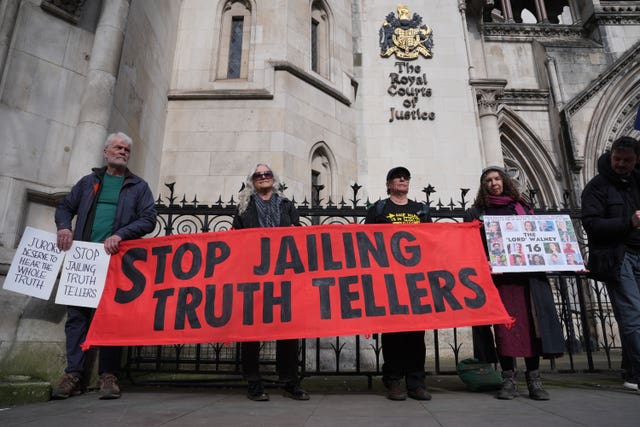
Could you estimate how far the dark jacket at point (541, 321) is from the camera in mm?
3510

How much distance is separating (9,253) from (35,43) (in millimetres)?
2755

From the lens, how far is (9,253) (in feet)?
13.1

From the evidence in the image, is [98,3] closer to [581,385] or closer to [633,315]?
[633,315]

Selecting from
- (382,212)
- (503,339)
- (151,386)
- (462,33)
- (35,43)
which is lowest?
(151,386)

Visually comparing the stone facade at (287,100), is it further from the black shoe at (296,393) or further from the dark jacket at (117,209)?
the black shoe at (296,393)

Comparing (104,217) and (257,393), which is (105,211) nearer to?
(104,217)

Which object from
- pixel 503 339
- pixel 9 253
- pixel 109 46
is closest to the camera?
pixel 503 339

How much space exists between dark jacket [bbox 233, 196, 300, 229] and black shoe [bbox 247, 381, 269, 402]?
59.3 inches

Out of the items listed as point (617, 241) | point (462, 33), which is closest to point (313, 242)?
point (617, 241)

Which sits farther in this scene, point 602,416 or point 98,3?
point 98,3

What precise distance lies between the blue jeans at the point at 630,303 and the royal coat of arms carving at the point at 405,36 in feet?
35.4

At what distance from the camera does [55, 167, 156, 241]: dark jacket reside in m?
3.97

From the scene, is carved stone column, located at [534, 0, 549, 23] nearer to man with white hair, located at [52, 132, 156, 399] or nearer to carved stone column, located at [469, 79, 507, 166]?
carved stone column, located at [469, 79, 507, 166]

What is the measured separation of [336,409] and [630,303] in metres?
2.97
